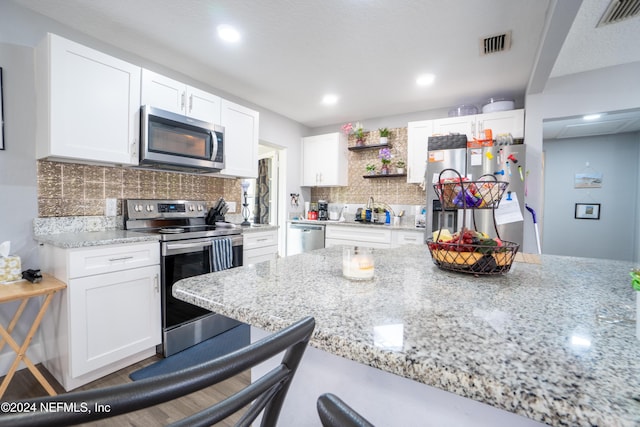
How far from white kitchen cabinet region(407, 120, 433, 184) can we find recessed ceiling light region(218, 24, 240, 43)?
91.4 inches

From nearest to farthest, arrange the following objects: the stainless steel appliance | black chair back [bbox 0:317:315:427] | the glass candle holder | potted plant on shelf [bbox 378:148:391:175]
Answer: black chair back [bbox 0:317:315:427] < the glass candle holder < the stainless steel appliance < potted plant on shelf [bbox 378:148:391:175]

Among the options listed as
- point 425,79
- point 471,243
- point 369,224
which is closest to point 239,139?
point 369,224

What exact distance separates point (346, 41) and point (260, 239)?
1.97 meters

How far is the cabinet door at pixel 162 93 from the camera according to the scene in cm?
230

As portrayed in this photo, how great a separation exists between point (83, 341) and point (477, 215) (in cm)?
333

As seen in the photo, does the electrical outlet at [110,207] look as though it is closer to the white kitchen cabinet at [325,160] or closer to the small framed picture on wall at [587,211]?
the white kitchen cabinet at [325,160]

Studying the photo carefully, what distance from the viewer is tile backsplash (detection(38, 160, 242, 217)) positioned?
6.79ft

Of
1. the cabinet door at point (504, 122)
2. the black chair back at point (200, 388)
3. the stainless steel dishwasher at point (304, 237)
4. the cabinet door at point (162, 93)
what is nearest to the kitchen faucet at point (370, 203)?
the stainless steel dishwasher at point (304, 237)

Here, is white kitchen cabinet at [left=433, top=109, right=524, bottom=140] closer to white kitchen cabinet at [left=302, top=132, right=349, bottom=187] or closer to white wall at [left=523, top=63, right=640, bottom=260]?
white wall at [left=523, top=63, right=640, bottom=260]

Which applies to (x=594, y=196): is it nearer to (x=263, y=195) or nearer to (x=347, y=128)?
(x=347, y=128)

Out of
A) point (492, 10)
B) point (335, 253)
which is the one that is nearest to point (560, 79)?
point (492, 10)

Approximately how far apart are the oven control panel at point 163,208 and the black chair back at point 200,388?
2.52m

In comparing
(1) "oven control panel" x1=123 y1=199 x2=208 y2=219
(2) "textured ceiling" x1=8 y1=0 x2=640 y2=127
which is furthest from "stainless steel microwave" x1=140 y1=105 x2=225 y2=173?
(2) "textured ceiling" x1=8 y1=0 x2=640 y2=127

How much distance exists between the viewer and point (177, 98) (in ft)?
8.25
